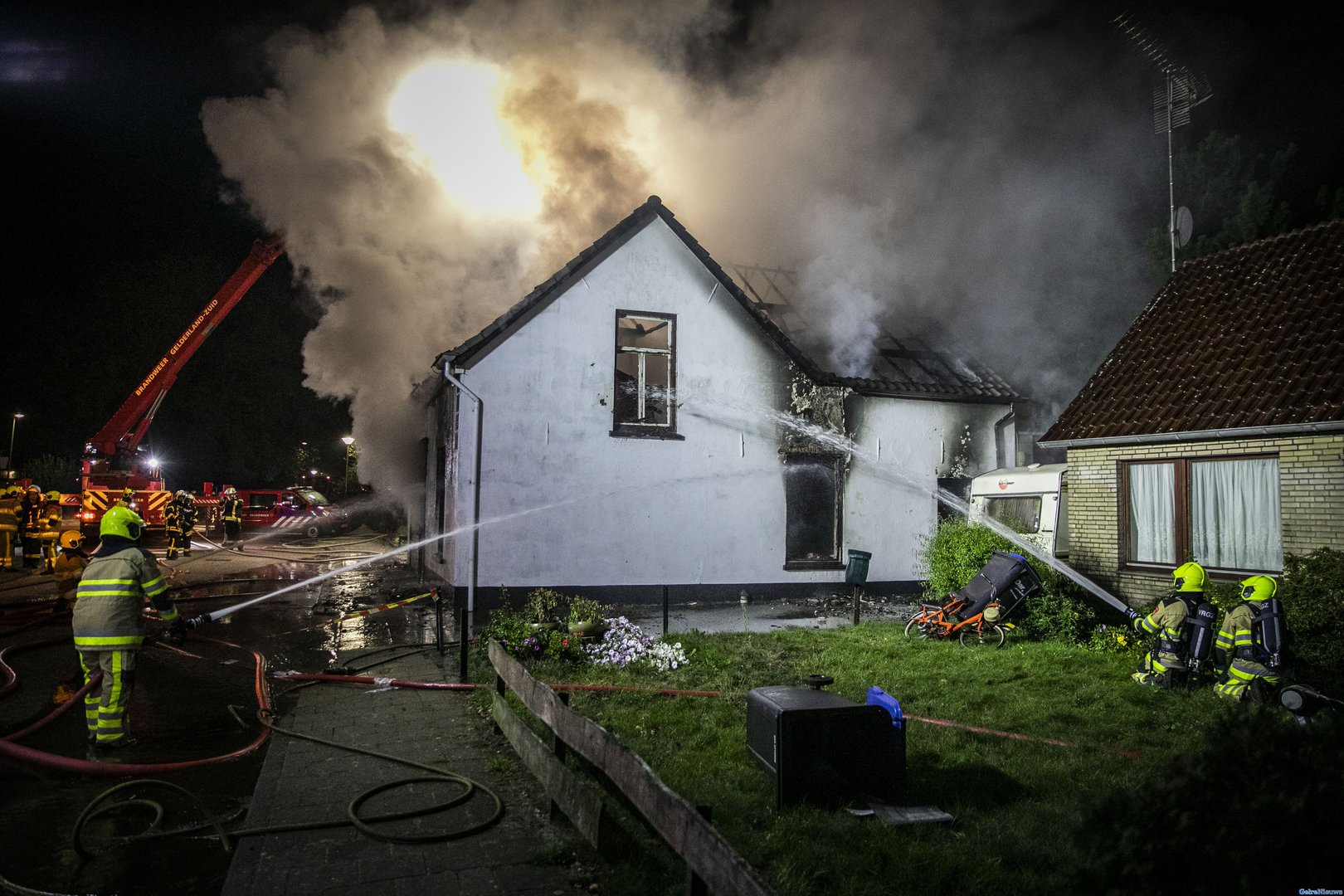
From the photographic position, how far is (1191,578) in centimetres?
782

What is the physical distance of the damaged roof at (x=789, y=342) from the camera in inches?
514

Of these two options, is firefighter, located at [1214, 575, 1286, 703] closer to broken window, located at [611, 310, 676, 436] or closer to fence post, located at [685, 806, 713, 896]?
fence post, located at [685, 806, 713, 896]

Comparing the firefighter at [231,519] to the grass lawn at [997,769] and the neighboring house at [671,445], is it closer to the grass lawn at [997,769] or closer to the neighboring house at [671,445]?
the neighboring house at [671,445]

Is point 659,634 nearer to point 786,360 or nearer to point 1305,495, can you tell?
point 786,360

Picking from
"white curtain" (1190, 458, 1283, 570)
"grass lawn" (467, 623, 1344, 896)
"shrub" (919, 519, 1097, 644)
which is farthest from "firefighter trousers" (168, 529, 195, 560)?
"white curtain" (1190, 458, 1283, 570)

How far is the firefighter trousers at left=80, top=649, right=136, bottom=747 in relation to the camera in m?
6.08

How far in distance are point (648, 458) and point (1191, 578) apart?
822 centimetres

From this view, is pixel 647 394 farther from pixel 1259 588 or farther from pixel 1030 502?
pixel 1259 588

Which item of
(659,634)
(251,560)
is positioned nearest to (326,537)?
(251,560)

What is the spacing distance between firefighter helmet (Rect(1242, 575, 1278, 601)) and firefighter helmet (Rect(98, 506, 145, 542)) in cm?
973

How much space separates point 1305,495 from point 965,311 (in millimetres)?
10234

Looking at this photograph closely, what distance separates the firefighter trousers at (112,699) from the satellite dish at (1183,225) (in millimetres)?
16229

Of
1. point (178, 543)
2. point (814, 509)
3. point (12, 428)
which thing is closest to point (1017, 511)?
point (814, 509)

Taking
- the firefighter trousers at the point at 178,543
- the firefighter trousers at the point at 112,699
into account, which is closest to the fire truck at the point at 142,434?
the firefighter trousers at the point at 178,543
